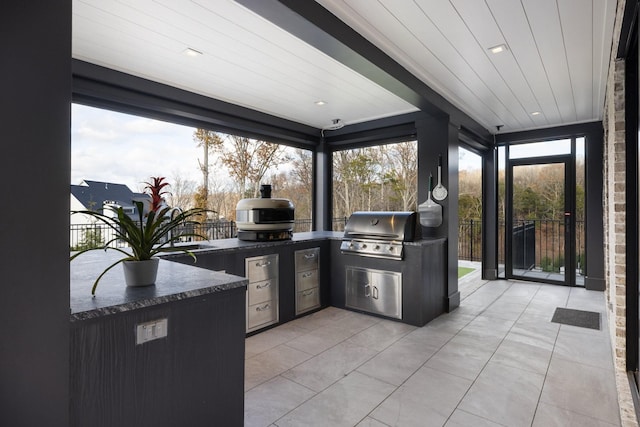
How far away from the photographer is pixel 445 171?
4.12 m

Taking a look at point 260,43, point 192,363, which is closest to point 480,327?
point 192,363

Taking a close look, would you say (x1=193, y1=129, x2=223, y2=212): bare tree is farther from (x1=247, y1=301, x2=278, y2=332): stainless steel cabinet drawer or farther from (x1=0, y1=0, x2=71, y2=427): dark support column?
(x1=0, y1=0, x2=71, y2=427): dark support column

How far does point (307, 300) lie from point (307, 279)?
243mm

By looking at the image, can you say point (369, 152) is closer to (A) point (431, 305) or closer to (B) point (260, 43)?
(A) point (431, 305)

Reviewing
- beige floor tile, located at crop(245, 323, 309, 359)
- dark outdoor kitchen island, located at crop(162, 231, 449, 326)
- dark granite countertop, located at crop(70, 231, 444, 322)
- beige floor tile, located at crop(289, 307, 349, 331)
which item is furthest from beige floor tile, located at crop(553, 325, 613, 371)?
dark granite countertop, located at crop(70, 231, 444, 322)

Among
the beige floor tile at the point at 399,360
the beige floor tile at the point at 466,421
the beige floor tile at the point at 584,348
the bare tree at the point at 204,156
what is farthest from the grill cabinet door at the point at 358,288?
the bare tree at the point at 204,156

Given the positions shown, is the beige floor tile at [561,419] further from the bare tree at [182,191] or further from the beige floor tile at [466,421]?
the bare tree at [182,191]

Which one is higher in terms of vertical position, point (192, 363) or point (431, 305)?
point (192, 363)

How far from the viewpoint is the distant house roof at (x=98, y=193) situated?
13.3 feet

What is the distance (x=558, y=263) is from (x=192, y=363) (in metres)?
5.95

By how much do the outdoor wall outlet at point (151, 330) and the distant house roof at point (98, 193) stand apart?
287cm

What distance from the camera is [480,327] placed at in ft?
11.7

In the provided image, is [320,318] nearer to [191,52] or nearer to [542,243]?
[191,52]

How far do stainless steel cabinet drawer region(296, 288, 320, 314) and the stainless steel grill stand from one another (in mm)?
616
